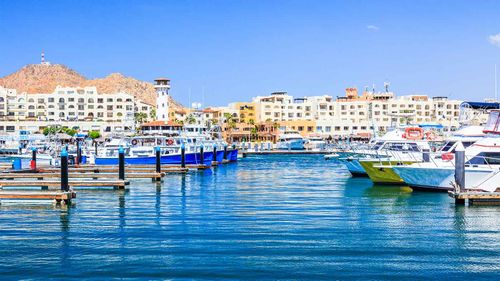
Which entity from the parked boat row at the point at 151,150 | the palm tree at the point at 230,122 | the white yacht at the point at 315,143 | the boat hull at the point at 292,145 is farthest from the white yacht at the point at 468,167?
the palm tree at the point at 230,122

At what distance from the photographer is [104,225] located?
74.9 feet

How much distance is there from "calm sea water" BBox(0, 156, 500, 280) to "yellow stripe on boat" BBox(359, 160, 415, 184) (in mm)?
5664

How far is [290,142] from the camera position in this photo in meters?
128

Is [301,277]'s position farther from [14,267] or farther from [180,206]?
[180,206]

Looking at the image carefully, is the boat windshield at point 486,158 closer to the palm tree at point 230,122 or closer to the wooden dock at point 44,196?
the wooden dock at point 44,196

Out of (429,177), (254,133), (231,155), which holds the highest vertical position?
(254,133)

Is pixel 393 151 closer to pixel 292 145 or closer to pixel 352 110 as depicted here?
pixel 292 145

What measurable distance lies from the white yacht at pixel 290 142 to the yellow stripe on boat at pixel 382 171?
88407 millimetres

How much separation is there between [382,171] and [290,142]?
294 ft

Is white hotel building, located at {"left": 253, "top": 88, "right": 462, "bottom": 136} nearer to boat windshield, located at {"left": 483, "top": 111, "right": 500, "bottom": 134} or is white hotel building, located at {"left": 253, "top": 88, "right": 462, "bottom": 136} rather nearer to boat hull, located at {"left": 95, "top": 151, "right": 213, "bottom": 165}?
boat hull, located at {"left": 95, "top": 151, "right": 213, "bottom": 165}

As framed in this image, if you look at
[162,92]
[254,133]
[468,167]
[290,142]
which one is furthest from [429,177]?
[254,133]

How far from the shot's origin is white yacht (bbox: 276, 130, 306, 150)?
424 ft

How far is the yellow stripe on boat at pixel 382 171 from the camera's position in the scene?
125 ft

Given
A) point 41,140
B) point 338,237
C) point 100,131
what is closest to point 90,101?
point 100,131
